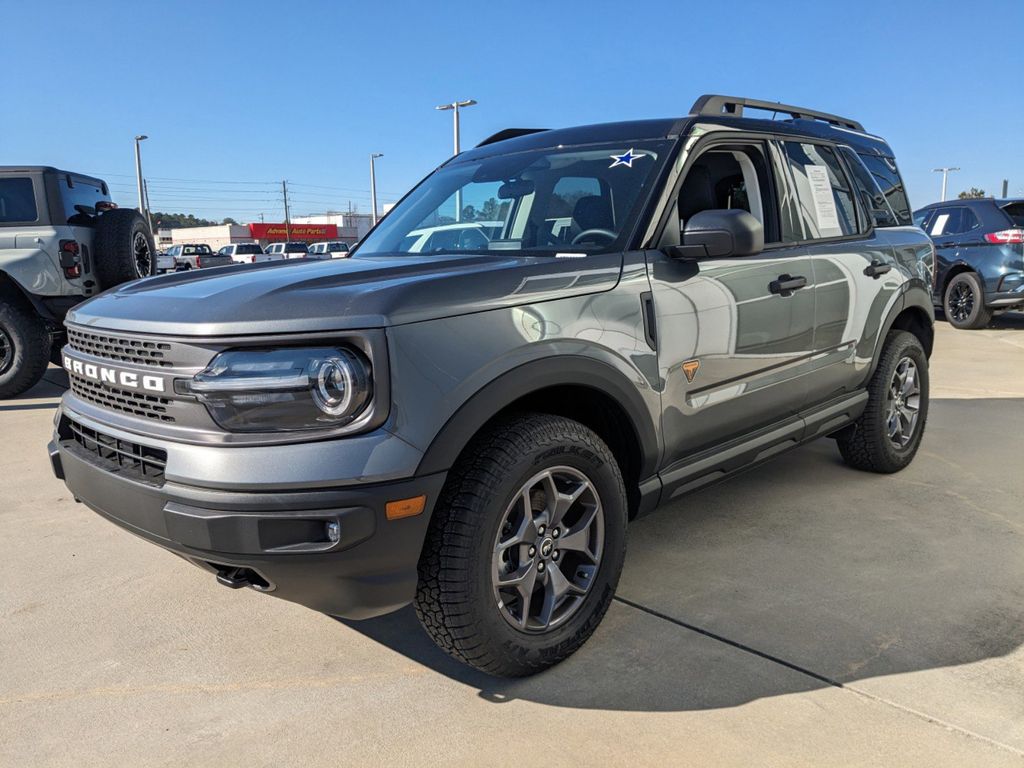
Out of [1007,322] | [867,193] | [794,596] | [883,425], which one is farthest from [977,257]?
[794,596]

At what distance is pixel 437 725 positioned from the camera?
7.66 ft

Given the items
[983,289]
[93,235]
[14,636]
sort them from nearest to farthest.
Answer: [14,636], [93,235], [983,289]

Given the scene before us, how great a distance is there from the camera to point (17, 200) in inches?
287

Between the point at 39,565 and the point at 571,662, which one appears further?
the point at 39,565

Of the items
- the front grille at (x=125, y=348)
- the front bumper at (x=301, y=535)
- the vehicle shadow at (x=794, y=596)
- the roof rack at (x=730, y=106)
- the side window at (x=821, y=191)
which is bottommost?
the vehicle shadow at (x=794, y=596)

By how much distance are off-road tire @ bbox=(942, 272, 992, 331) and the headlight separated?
1138 cm

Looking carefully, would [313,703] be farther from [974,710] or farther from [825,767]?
[974,710]

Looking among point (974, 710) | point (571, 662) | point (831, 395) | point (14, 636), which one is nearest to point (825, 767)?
point (974, 710)

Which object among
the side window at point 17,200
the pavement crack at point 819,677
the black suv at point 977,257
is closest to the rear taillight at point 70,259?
the side window at point 17,200

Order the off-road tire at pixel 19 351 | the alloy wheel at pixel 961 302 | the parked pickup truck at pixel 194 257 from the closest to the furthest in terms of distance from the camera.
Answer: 1. the off-road tire at pixel 19 351
2. the alloy wheel at pixel 961 302
3. the parked pickup truck at pixel 194 257

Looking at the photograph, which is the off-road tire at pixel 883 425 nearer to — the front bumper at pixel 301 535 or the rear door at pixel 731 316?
the rear door at pixel 731 316

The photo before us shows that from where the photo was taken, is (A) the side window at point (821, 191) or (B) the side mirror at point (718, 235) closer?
(B) the side mirror at point (718, 235)

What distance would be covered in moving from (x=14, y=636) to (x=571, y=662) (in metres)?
1.99

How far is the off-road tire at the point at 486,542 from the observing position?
225 centimetres
